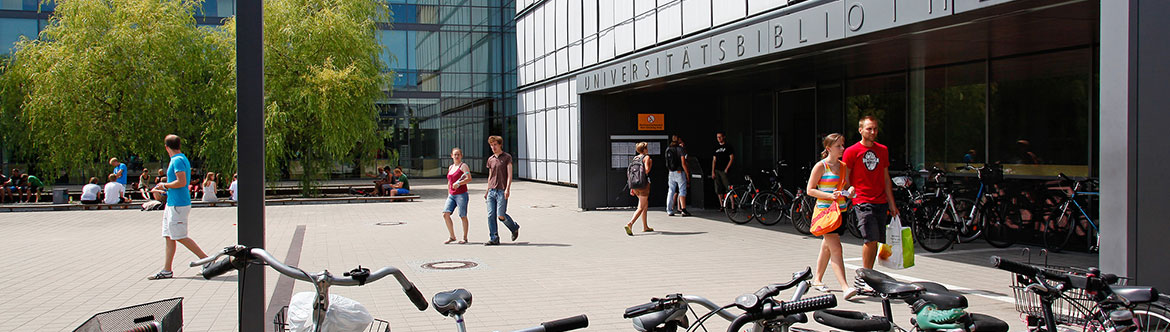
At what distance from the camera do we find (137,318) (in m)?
2.78

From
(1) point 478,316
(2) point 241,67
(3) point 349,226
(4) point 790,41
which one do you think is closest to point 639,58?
(4) point 790,41

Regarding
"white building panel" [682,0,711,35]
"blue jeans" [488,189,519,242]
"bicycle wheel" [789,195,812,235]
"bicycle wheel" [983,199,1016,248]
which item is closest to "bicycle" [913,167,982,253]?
"bicycle wheel" [983,199,1016,248]

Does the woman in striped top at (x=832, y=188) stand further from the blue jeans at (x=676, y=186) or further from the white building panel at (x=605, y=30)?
the white building panel at (x=605, y=30)

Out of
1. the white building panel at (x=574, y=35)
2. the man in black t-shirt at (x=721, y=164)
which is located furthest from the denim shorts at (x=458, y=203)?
the white building panel at (x=574, y=35)

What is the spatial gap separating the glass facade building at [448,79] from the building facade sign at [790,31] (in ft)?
79.1

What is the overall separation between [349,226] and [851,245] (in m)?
9.22

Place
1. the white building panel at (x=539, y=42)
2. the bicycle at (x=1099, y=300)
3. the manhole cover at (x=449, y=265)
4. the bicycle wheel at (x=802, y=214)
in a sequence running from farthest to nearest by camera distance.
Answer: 1. the white building panel at (x=539, y=42)
2. the bicycle wheel at (x=802, y=214)
3. the manhole cover at (x=449, y=265)
4. the bicycle at (x=1099, y=300)

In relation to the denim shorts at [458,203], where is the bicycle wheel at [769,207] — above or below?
below

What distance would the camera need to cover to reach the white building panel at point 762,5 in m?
12.8

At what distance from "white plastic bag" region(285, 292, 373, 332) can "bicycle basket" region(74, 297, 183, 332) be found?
0.38 meters

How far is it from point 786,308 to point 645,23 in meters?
16.1

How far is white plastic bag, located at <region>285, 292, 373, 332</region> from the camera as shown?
9.67ft

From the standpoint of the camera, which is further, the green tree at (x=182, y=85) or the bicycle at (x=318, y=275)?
the green tree at (x=182, y=85)

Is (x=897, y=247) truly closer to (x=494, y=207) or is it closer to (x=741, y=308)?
(x=741, y=308)
